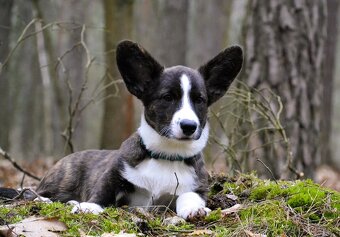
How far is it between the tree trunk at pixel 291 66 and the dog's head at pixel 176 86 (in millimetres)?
2992

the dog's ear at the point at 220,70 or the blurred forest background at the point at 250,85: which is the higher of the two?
the dog's ear at the point at 220,70

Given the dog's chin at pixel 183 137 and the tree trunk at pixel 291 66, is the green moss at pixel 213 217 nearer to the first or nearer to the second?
the dog's chin at pixel 183 137

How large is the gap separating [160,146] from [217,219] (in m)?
1.03

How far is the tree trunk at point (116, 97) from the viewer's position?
12258 mm

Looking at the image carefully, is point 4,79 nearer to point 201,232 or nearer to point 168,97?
point 168,97

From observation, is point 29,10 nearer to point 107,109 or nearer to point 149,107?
point 107,109

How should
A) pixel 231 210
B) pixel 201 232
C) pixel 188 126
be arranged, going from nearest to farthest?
pixel 201 232, pixel 231 210, pixel 188 126

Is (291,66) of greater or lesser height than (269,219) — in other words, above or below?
above

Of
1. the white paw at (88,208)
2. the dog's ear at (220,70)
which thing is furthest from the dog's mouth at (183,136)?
the white paw at (88,208)

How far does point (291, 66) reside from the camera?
9.55 meters

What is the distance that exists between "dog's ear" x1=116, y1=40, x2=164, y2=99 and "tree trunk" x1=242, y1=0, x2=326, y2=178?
Result: 3.51 metres

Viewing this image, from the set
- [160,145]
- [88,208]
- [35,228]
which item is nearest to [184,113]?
[160,145]

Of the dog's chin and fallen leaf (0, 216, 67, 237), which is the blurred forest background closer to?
the dog's chin

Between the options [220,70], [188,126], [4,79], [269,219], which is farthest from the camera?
[4,79]
